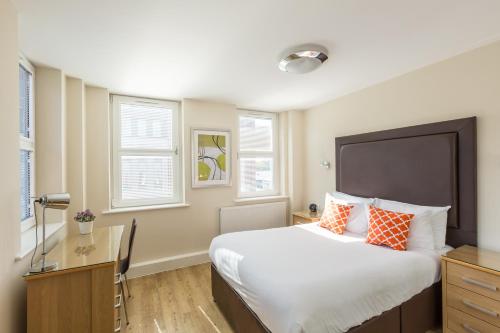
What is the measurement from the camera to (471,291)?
65.9 inches

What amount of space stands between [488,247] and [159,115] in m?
3.90

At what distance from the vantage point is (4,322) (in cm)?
135

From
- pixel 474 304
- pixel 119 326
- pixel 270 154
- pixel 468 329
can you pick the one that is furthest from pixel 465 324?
pixel 270 154

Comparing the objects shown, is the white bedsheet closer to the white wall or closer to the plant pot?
the plant pot

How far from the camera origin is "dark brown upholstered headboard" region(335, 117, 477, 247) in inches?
80.8

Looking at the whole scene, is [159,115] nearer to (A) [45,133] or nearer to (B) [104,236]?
→ (A) [45,133]

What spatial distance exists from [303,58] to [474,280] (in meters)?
2.14

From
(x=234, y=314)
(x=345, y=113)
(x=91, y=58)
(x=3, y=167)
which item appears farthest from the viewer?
(x=345, y=113)

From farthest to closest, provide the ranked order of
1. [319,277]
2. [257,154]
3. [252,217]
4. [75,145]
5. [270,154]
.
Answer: [270,154], [257,154], [252,217], [75,145], [319,277]

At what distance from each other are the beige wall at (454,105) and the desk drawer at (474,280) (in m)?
0.50

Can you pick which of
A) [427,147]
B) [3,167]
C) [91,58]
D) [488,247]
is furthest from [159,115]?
[488,247]

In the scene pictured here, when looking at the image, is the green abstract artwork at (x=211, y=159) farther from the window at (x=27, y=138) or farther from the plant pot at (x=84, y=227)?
the window at (x=27, y=138)

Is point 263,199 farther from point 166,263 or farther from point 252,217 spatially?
point 166,263

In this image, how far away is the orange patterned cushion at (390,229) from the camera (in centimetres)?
209
